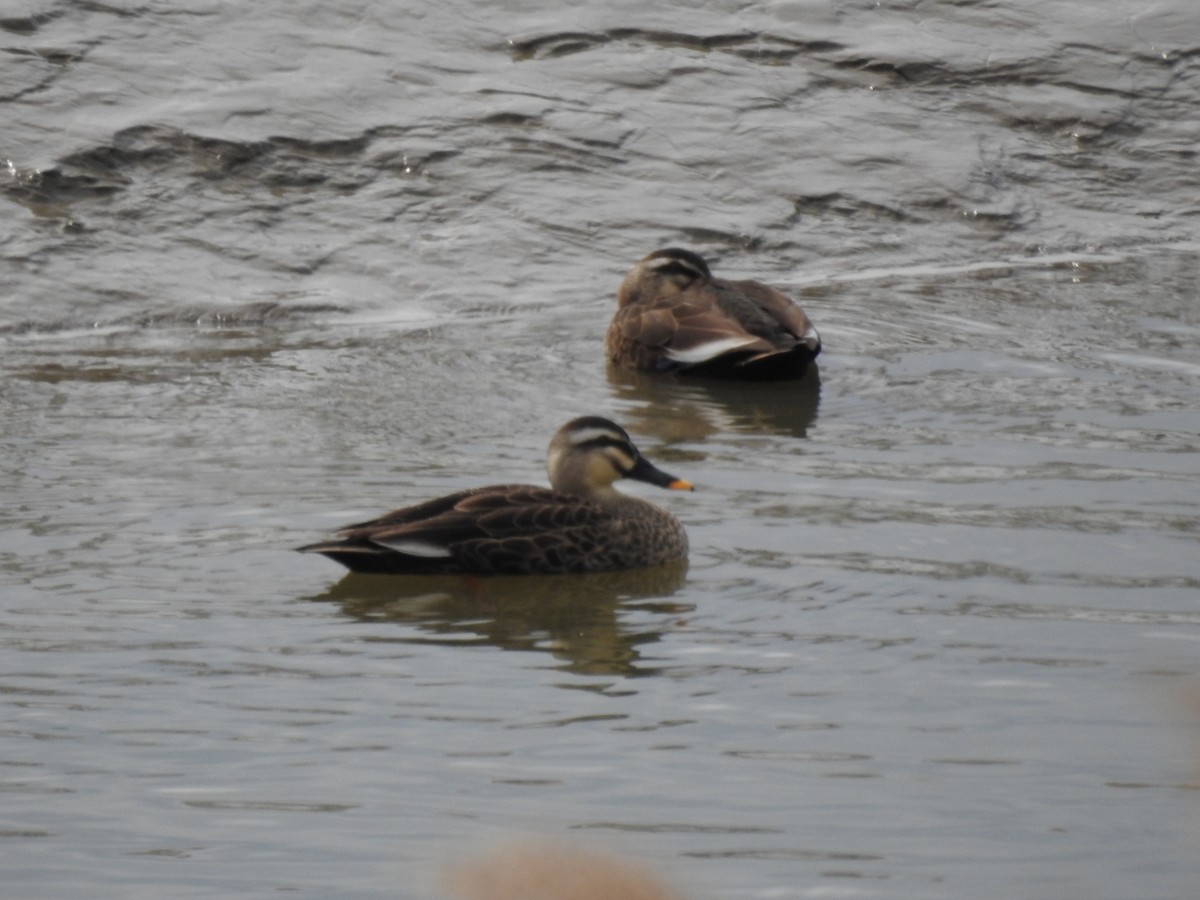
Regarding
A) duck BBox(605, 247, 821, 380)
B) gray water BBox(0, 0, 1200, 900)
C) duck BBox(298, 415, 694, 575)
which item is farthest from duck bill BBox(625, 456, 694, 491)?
duck BBox(605, 247, 821, 380)

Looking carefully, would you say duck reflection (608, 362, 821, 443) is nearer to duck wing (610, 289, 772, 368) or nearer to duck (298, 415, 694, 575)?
duck wing (610, 289, 772, 368)

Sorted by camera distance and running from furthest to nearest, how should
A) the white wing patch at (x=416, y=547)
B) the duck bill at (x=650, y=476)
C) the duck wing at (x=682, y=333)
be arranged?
the duck wing at (x=682, y=333) → the duck bill at (x=650, y=476) → the white wing patch at (x=416, y=547)

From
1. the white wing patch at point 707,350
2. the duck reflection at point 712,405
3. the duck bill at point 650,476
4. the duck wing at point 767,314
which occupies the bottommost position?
the duck reflection at point 712,405

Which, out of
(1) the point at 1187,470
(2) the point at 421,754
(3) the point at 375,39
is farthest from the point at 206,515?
(3) the point at 375,39

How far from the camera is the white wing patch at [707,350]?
38.3ft

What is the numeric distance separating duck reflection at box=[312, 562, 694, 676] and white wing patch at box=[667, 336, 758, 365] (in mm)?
3463

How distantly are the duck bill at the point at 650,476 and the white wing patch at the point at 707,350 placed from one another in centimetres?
289

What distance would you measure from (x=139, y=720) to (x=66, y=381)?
5128 mm

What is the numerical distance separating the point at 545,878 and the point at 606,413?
27.7ft

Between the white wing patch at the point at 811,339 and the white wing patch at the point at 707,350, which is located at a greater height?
the white wing patch at the point at 811,339

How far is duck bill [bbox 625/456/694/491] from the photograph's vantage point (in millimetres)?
8773

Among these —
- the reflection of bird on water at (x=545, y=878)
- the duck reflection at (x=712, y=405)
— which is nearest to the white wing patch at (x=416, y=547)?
the duck reflection at (x=712, y=405)

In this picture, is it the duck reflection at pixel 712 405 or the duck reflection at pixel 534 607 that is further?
the duck reflection at pixel 712 405

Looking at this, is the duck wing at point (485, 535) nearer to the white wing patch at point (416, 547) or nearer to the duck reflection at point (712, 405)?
the white wing patch at point (416, 547)
